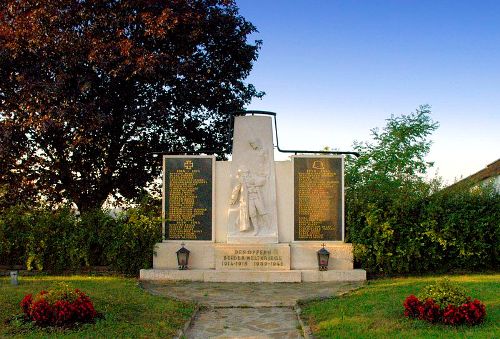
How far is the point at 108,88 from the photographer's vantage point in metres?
15.5

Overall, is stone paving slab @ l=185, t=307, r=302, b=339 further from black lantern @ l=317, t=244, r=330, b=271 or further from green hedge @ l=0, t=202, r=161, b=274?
green hedge @ l=0, t=202, r=161, b=274

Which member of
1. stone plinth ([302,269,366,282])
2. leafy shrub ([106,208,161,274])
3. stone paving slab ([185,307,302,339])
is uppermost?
leafy shrub ([106,208,161,274])

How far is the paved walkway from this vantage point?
7.85 meters

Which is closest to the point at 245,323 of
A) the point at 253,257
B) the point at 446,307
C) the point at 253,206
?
the point at 446,307

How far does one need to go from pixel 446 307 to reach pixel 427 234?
19.8 ft

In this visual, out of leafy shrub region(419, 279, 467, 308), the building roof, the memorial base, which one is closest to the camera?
leafy shrub region(419, 279, 467, 308)

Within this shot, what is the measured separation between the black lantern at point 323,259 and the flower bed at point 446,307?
198 inches

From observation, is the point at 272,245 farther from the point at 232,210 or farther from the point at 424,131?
the point at 424,131

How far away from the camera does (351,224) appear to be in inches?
531

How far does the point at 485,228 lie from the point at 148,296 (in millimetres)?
8431

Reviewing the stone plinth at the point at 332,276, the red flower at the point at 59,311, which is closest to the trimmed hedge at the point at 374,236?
the stone plinth at the point at 332,276

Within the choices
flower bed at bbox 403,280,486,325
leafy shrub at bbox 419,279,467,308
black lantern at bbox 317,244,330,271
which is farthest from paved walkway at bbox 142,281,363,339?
leafy shrub at bbox 419,279,467,308

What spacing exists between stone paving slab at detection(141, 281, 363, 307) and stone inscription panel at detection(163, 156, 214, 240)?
5.33 feet

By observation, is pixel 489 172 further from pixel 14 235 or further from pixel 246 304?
pixel 14 235
